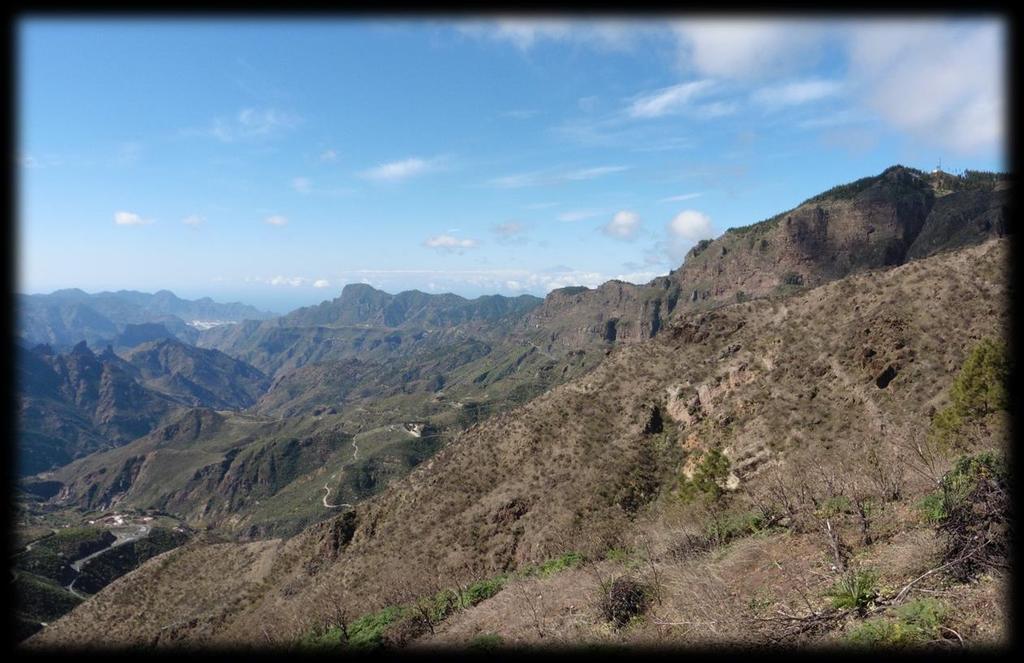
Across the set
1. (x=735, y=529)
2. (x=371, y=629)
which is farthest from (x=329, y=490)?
(x=735, y=529)

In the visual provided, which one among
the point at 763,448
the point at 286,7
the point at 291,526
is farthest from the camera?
the point at 291,526

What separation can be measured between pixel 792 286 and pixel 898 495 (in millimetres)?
115340

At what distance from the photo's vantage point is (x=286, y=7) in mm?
2691

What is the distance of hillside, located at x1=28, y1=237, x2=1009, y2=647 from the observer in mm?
7723

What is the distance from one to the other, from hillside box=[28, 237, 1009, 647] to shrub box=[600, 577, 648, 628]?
0.24 metres

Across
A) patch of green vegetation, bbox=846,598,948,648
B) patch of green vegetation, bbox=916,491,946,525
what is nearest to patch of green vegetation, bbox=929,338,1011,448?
patch of green vegetation, bbox=916,491,946,525

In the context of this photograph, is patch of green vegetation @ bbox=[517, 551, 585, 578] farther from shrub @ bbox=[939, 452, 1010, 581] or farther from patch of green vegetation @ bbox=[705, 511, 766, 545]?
shrub @ bbox=[939, 452, 1010, 581]

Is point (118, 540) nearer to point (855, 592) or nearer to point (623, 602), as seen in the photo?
point (623, 602)

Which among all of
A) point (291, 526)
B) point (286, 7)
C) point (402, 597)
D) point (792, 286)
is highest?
point (792, 286)

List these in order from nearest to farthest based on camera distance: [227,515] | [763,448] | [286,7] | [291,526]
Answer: [286,7]
[763,448]
[291,526]
[227,515]

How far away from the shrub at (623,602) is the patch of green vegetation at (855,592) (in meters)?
2.91

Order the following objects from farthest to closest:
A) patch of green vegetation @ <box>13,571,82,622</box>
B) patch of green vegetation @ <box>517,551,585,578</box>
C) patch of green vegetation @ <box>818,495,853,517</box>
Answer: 1. patch of green vegetation @ <box>13,571,82,622</box>
2. patch of green vegetation @ <box>517,551,585,578</box>
3. patch of green vegetation @ <box>818,495,853,517</box>

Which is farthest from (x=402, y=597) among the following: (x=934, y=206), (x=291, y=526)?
(x=934, y=206)

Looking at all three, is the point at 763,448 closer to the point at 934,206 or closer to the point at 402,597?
the point at 402,597
